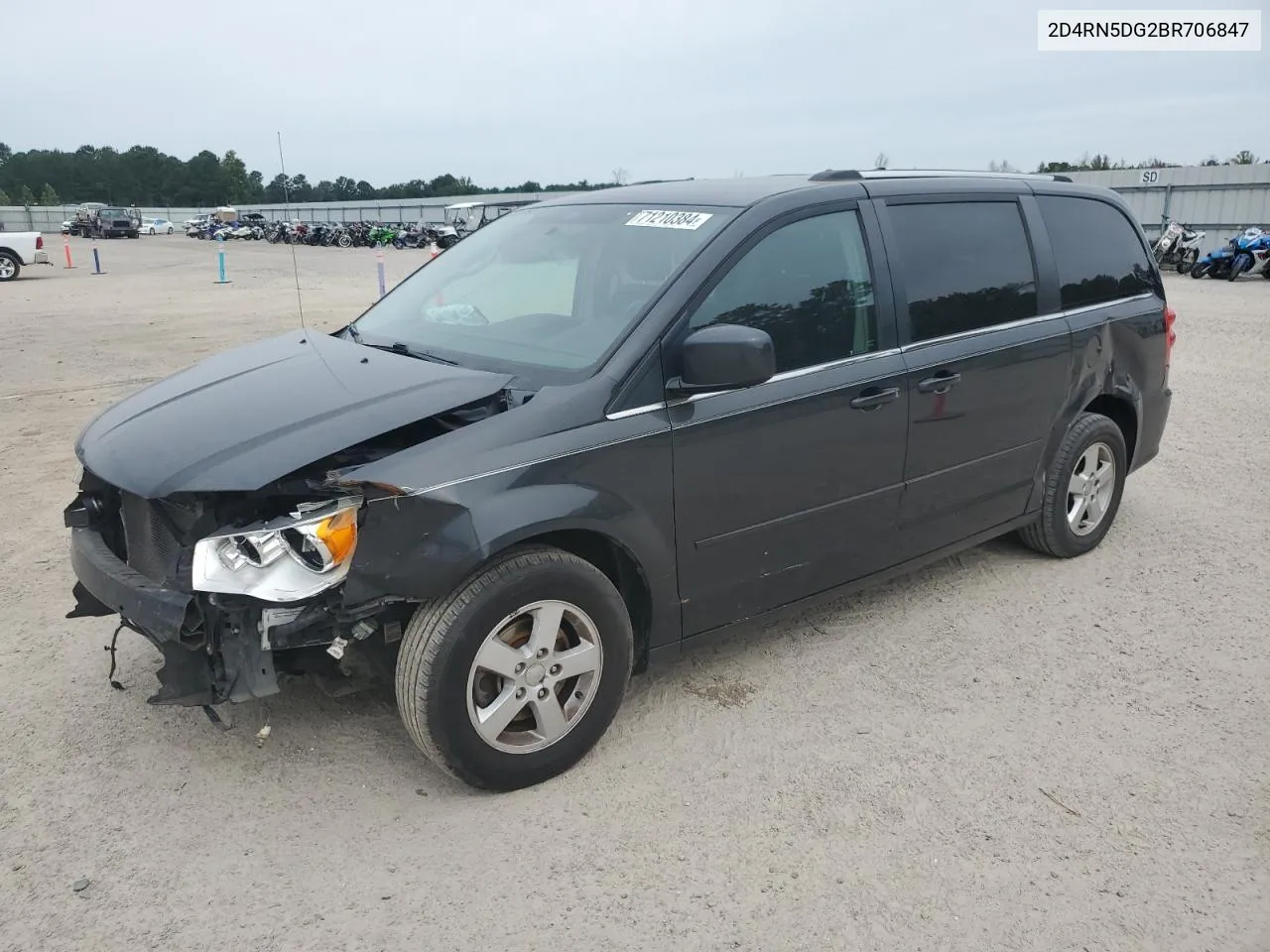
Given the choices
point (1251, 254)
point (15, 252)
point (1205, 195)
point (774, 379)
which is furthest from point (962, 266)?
point (1205, 195)

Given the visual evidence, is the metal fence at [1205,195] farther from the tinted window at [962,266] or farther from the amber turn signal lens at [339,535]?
the amber turn signal lens at [339,535]

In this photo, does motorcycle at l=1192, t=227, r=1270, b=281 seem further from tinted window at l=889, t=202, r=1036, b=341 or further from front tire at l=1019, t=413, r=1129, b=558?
tinted window at l=889, t=202, r=1036, b=341

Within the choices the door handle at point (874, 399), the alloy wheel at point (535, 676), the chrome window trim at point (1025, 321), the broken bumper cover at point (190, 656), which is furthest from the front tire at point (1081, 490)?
the broken bumper cover at point (190, 656)

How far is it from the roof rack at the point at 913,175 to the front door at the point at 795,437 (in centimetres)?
22

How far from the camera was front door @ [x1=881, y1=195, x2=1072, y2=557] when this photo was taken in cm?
395

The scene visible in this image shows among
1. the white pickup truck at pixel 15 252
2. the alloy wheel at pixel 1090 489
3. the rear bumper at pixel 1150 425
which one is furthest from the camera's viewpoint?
the white pickup truck at pixel 15 252

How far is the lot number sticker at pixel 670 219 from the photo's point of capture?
3557 millimetres

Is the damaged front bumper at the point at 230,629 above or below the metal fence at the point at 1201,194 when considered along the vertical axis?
below

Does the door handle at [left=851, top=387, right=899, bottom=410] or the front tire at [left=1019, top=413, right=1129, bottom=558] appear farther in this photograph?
the front tire at [left=1019, top=413, right=1129, bottom=558]

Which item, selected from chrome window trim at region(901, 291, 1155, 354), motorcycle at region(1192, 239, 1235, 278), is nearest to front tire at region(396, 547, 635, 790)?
chrome window trim at region(901, 291, 1155, 354)

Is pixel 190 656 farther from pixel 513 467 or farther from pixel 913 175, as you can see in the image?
pixel 913 175

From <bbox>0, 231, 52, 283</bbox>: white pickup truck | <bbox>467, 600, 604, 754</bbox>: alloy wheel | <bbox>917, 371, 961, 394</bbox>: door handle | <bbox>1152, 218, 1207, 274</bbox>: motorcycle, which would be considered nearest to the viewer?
<bbox>467, 600, 604, 754</bbox>: alloy wheel

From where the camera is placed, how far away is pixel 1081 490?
4.94 m

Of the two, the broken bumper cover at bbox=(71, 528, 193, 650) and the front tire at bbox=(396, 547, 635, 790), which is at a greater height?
the broken bumper cover at bbox=(71, 528, 193, 650)
